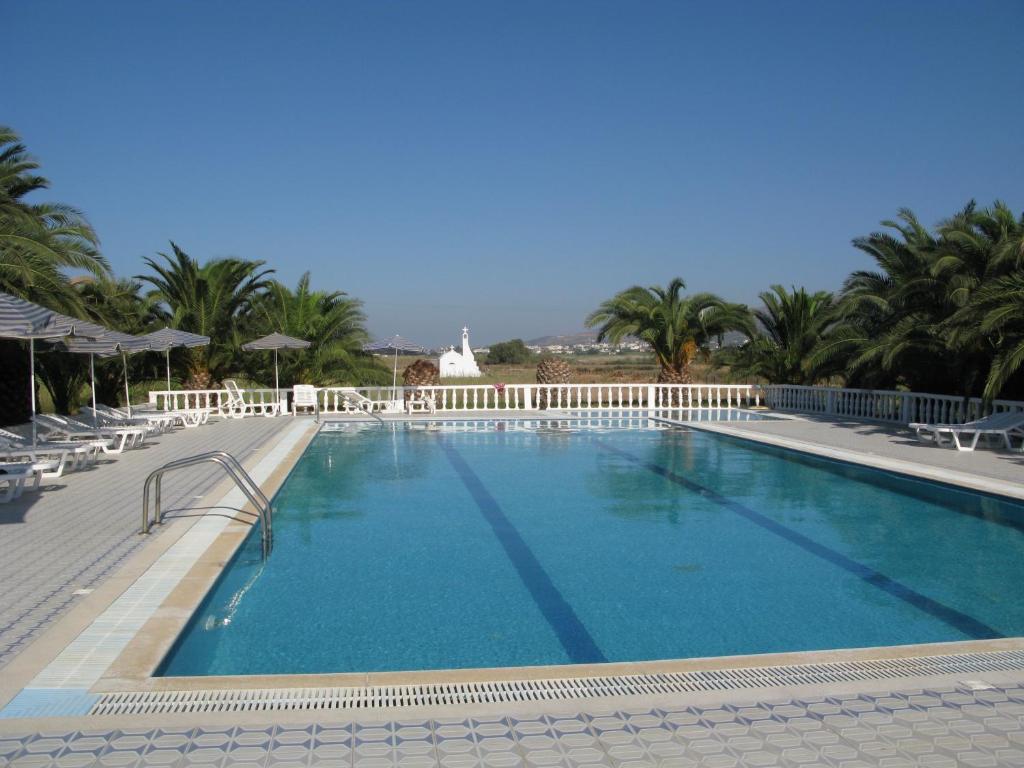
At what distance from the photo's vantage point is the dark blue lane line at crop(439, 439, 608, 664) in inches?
197

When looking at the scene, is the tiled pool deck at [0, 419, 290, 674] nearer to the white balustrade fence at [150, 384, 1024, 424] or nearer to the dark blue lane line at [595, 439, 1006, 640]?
the dark blue lane line at [595, 439, 1006, 640]

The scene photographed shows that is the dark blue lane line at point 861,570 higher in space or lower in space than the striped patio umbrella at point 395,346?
lower

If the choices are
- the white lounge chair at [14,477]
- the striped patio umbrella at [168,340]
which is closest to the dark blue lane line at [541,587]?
the white lounge chair at [14,477]

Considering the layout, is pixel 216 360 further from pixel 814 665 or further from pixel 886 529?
pixel 814 665

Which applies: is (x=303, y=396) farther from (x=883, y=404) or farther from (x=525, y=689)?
(x=525, y=689)

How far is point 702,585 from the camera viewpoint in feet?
20.5

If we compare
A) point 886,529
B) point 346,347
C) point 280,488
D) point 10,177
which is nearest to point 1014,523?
point 886,529

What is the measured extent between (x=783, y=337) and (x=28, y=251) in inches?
669

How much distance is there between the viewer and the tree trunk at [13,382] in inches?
579

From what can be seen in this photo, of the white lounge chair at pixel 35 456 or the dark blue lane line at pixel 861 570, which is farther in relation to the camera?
the white lounge chair at pixel 35 456

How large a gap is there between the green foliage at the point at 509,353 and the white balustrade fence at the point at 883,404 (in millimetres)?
63035

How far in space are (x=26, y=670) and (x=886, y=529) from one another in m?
7.35

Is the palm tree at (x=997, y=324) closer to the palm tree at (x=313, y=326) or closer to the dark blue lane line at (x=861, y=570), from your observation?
the dark blue lane line at (x=861, y=570)

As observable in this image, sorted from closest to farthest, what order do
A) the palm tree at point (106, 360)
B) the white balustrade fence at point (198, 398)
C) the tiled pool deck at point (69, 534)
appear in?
the tiled pool deck at point (69, 534)
the palm tree at point (106, 360)
the white balustrade fence at point (198, 398)
